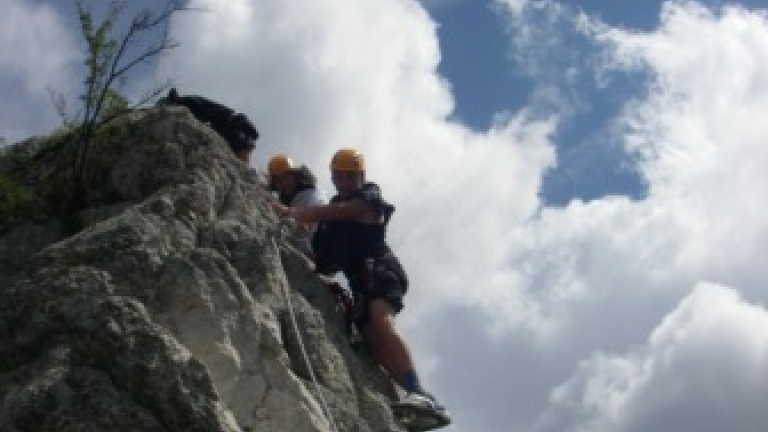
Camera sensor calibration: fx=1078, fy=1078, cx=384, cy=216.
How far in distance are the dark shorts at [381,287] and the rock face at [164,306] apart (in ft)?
1.18

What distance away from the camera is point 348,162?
1279cm

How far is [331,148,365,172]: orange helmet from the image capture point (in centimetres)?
1277

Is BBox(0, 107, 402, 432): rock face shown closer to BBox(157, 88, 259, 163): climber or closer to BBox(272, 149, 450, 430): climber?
BBox(272, 149, 450, 430): climber

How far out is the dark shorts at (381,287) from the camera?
12047mm

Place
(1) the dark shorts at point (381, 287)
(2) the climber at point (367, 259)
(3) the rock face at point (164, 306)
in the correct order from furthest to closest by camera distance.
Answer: (1) the dark shorts at point (381, 287), (2) the climber at point (367, 259), (3) the rock face at point (164, 306)

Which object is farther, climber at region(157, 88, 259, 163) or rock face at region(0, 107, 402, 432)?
climber at region(157, 88, 259, 163)

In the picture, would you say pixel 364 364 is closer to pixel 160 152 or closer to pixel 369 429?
pixel 369 429

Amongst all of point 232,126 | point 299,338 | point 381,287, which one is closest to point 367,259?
point 381,287

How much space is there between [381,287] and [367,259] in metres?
0.47

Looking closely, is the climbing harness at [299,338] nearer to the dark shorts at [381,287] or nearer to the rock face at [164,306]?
the rock face at [164,306]

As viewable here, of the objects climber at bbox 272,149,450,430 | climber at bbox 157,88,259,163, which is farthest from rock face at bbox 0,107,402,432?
climber at bbox 157,88,259,163

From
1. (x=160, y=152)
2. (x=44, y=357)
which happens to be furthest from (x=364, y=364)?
(x=44, y=357)

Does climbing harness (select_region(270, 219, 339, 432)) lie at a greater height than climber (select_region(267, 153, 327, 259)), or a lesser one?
lesser

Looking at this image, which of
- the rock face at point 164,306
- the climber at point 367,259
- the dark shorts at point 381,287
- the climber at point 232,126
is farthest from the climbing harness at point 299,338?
the climber at point 232,126
